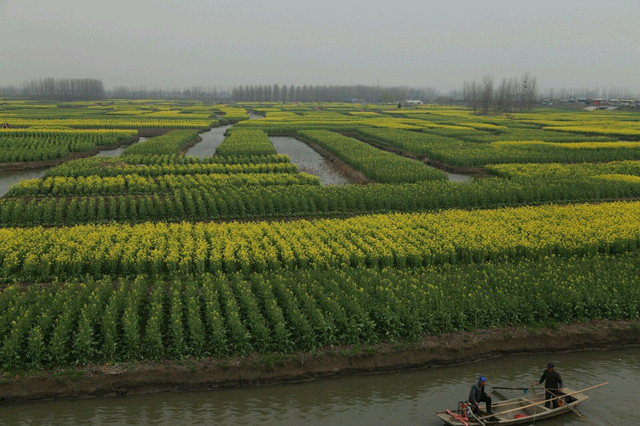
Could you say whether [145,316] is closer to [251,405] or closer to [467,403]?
[251,405]

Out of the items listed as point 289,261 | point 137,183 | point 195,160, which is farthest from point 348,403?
point 195,160

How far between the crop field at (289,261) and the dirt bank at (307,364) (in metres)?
0.31

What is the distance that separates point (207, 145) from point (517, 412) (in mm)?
50964

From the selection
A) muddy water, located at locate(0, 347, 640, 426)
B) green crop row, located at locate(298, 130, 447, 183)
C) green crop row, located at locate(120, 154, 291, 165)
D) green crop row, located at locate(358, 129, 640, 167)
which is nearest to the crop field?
green crop row, located at locate(298, 130, 447, 183)

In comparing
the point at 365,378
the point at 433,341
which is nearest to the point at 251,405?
the point at 365,378

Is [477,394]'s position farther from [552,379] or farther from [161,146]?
[161,146]

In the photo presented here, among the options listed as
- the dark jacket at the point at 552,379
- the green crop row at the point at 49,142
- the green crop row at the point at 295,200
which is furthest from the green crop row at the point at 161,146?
the dark jacket at the point at 552,379

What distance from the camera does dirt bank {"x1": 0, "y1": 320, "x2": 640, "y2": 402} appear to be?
10.9 m

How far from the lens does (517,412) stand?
10359mm

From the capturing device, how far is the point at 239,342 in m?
12.1

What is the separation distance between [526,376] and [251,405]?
23.3 ft

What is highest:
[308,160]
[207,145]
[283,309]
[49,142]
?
[49,142]

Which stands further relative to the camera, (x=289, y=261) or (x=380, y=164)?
(x=380, y=164)

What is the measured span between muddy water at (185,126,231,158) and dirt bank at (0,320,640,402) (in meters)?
37.7
